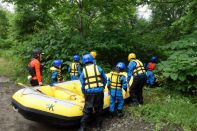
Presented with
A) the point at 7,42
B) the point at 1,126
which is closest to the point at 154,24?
the point at 1,126

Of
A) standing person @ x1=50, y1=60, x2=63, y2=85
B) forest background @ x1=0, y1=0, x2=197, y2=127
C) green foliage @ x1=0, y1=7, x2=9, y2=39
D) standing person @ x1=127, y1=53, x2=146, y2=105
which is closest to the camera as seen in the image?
standing person @ x1=127, y1=53, x2=146, y2=105

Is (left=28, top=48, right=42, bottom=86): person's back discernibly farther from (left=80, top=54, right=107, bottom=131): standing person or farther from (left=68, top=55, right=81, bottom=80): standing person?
(left=80, top=54, right=107, bottom=131): standing person

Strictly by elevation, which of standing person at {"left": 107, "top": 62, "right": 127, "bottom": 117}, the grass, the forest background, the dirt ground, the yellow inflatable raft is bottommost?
the dirt ground

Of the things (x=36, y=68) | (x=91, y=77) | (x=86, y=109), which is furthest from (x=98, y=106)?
(x=36, y=68)

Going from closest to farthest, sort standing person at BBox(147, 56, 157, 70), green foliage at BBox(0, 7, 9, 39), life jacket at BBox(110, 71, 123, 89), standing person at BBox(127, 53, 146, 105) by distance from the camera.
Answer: life jacket at BBox(110, 71, 123, 89) < standing person at BBox(127, 53, 146, 105) < standing person at BBox(147, 56, 157, 70) < green foliage at BBox(0, 7, 9, 39)

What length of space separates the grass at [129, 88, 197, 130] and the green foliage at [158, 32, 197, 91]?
0.39 meters

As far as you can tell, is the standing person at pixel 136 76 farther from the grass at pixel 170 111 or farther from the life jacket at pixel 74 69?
the life jacket at pixel 74 69

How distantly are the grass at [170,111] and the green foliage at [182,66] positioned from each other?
395mm

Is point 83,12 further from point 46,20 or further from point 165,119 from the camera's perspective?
point 165,119

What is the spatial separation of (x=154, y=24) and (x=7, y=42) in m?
17.6

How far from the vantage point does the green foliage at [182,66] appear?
9211 mm

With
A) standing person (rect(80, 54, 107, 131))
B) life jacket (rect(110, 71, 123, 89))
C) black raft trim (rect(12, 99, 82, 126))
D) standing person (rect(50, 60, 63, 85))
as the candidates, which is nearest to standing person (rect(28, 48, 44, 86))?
standing person (rect(50, 60, 63, 85))

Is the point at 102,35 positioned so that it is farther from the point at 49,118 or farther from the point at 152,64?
the point at 49,118

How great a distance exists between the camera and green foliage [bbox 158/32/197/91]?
9.21 m
